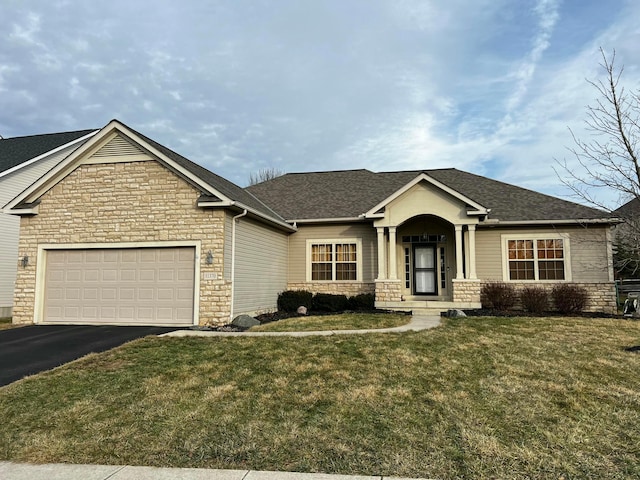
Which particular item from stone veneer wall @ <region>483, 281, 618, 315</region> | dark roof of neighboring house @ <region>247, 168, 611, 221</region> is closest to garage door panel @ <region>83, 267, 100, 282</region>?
dark roof of neighboring house @ <region>247, 168, 611, 221</region>

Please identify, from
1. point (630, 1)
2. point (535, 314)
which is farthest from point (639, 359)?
point (630, 1)

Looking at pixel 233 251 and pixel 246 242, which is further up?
pixel 246 242

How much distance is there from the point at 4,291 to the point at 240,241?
10.5 m

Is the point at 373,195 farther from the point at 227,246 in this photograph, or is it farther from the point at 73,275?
the point at 73,275

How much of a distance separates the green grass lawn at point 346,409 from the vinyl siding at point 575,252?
272 inches

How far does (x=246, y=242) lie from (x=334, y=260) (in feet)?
14.3

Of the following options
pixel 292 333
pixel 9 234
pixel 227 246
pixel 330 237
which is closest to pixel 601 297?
pixel 330 237

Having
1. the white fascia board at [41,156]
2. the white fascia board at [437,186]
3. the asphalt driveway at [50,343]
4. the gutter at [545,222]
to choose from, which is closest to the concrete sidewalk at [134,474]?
the asphalt driveway at [50,343]

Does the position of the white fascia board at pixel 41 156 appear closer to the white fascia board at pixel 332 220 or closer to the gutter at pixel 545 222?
the white fascia board at pixel 332 220

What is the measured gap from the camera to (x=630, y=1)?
369 inches

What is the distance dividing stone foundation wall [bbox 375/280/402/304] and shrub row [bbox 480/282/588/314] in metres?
2.97

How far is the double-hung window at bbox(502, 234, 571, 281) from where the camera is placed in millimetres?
14570

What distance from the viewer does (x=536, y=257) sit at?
1472 cm

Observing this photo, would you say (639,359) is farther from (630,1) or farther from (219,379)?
(630,1)
